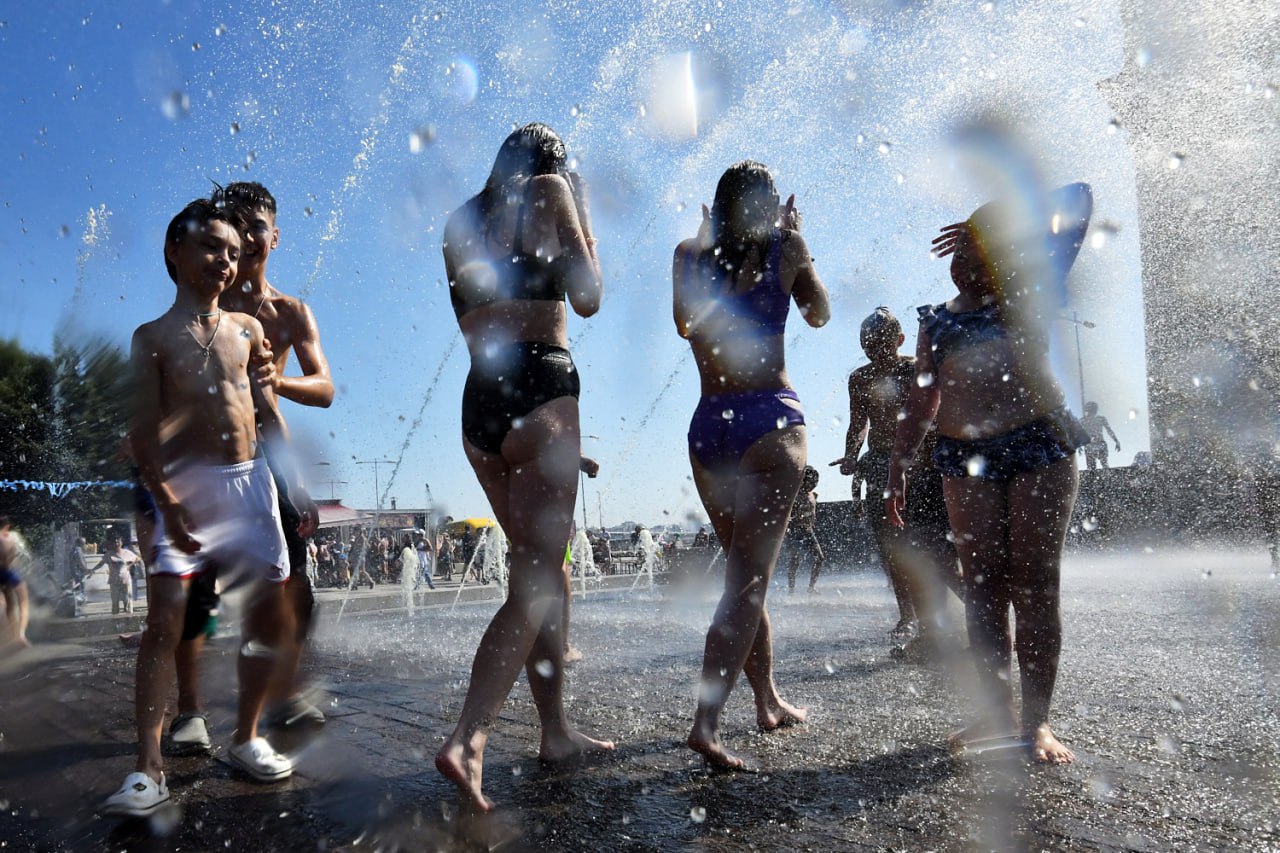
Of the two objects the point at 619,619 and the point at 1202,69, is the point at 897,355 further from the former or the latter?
the point at 1202,69

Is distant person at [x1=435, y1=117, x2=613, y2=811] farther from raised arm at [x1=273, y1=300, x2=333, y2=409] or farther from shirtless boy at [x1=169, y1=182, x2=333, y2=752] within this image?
shirtless boy at [x1=169, y1=182, x2=333, y2=752]

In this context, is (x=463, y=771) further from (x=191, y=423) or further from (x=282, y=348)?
(x=282, y=348)

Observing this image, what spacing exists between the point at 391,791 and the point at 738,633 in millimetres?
1072

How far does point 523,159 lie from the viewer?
8.33 ft

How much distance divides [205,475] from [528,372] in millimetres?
1151

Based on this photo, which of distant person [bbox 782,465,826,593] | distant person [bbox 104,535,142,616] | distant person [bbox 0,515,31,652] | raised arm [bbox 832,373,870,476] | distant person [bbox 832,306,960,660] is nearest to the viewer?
distant person [bbox 832,306,960,660]

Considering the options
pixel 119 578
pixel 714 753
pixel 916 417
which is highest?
pixel 916 417

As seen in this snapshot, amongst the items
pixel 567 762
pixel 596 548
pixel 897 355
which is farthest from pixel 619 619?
pixel 596 548

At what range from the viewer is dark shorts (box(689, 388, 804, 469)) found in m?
2.71

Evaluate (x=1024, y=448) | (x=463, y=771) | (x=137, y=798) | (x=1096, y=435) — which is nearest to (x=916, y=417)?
(x=1024, y=448)

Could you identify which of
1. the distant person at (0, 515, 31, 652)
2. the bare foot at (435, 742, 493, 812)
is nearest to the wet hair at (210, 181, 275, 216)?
the bare foot at (435, 742, 493, 812)

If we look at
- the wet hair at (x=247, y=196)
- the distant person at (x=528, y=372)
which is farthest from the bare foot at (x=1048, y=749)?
the wet hair at (x=247, y=196)

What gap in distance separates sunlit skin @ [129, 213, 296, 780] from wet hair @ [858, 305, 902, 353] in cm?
326

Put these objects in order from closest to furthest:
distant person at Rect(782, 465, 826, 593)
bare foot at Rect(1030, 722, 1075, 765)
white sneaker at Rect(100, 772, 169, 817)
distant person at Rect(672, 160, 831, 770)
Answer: white sneaker at Rect(100, 772, 169, 817), bare foot at Rect(1030, 722, 1075, 765), distant person at Rect(672, 160, 831, 770), distant person at Rect(782, 465, 826, 593)
